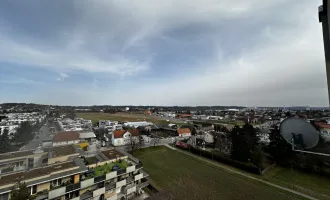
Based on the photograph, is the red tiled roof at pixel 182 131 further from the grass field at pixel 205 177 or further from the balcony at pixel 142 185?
the balcony at pixel 142 185

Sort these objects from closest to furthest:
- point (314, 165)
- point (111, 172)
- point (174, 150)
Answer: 1. point (111, 172)
2. point (314, 165)
3. point (174, 150)

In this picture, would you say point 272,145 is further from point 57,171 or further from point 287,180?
point 57,171

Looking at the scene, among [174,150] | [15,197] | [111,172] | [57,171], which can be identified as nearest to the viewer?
[15,197]

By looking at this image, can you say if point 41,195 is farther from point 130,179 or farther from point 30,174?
point 130,179

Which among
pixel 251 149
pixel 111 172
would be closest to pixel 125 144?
pixel 111 172

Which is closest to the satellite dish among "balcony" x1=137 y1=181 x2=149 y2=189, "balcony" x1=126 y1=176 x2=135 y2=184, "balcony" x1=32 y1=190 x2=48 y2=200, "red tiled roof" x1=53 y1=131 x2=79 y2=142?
"balcony" x1=32 y1=190 x2=48 y2=200

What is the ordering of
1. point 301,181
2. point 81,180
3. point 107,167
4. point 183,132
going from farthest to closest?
point 183,132, point 301,181, point 107,167, point 81,180

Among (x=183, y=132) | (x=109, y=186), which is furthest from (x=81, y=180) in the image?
(x=183, y=132)
